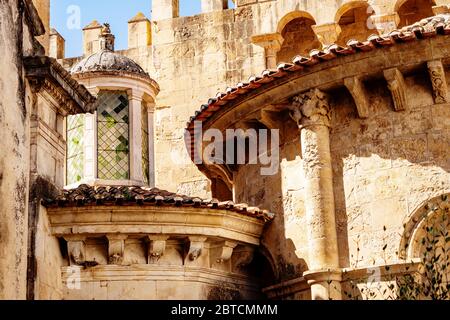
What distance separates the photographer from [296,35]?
2459 cm

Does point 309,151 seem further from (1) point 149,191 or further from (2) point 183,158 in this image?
(2) point 183,158

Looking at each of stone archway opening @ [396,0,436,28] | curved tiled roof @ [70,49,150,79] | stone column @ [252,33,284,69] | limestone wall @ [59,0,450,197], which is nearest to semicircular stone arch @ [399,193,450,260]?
curved tiled roof @ [70,49,150,79]

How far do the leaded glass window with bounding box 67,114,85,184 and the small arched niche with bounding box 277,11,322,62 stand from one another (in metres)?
5.26

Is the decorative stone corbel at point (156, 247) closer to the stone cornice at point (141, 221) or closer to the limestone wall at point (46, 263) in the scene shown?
the stone cornice at point (141, 221)

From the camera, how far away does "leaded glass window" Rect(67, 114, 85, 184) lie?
20.1 meters

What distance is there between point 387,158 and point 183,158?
924cm

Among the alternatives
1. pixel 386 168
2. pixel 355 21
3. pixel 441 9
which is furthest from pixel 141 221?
pixel 355 21

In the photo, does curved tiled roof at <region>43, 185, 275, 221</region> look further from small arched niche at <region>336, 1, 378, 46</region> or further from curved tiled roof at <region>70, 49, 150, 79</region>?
small arched niche at <region>336, 1, 378, 46</region>

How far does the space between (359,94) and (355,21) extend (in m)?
7.93

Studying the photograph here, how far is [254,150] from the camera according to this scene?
18125 millimetres

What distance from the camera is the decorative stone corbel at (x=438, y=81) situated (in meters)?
15.9

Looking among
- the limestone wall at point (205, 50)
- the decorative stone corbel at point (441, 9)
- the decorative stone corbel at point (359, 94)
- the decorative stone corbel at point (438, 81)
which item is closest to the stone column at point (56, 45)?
the limestone wall at point (205, 50)

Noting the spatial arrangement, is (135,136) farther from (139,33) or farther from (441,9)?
(139,33)
